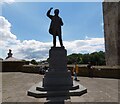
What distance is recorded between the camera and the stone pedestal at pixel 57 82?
10023 millimetres

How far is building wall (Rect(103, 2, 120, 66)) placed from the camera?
32062 mm

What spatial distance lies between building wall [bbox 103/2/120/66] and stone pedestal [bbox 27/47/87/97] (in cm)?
2101

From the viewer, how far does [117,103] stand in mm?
8414

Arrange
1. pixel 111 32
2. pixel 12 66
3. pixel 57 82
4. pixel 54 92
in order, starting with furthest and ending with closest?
1. pixel 111 32
2. pixel 12 66
3. pixel 57 82
4. pixel 54 92

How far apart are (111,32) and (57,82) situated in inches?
969

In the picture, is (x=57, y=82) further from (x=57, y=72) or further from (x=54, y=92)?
(x=54, y=92)

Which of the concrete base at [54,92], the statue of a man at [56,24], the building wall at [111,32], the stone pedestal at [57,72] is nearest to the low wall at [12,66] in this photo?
the building wall at [111,32]

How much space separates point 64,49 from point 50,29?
1.51 metres

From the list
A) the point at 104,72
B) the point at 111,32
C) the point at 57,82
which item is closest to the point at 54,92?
the point at 57,82

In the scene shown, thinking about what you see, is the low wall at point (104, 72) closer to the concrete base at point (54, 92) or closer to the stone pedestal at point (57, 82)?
the stone pedestal at point (57, 82)

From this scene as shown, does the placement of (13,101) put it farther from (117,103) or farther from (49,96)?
(117,103)

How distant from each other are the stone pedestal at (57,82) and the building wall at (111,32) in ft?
68.9

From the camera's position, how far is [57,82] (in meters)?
11.2

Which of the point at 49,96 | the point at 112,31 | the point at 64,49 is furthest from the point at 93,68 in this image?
the point at 112,31
